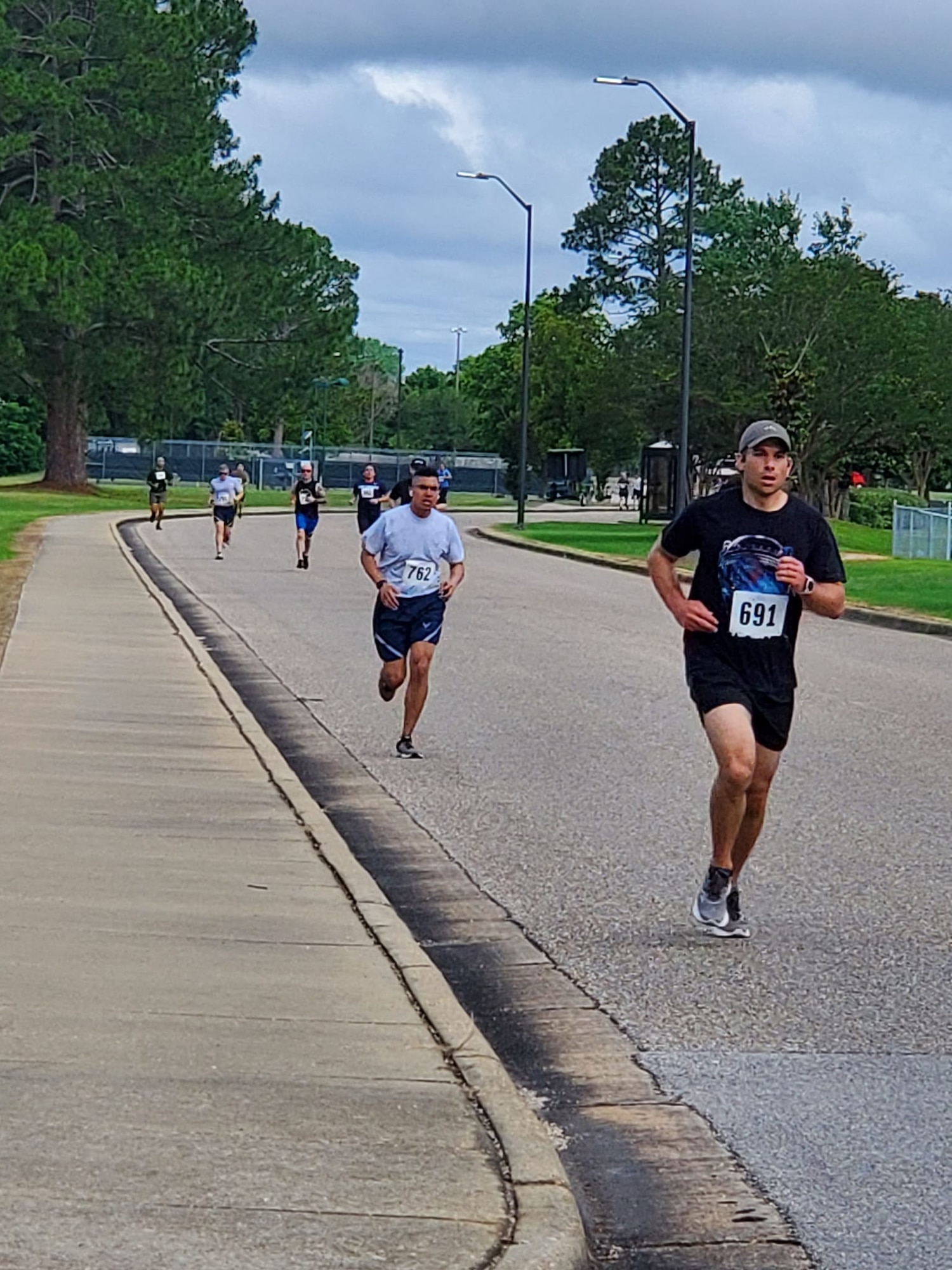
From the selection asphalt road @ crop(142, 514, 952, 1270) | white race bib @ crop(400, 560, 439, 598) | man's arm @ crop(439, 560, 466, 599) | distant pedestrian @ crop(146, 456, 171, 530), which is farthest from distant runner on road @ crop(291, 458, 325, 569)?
white race bib @ crop(400, 560, 439, 598)

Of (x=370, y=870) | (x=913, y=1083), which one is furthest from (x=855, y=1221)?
(x=370, y=870)

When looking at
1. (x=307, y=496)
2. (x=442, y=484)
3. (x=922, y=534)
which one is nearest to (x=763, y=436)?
(x=442, y=484)

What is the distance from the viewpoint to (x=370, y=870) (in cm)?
974

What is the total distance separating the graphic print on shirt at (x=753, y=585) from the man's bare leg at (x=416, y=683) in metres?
5.38

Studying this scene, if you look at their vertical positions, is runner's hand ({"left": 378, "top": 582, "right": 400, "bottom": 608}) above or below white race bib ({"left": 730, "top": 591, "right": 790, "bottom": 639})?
below

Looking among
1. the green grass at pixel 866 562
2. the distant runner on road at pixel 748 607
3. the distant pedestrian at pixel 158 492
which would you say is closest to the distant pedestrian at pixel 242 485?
the distant pedestrian at pixel 158 492

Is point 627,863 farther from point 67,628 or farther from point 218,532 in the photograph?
point 218,532

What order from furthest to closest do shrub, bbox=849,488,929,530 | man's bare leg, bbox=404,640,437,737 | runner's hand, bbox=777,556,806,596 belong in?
shrub, bbox=849,488,929,530
man's bare leg, bbox=404,640,437,737
runner's hand, bbox=777,556,806,596

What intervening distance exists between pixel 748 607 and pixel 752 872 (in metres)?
2.07

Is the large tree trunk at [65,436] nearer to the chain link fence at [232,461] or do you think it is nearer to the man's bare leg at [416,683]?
the chain link fence at [232,461]

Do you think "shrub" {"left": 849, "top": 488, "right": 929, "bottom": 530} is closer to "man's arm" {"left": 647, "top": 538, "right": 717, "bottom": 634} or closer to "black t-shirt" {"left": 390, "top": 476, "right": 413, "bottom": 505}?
"black t-shirt" {"left": 390, "top": 476, "right": 413, "bottom": 505}

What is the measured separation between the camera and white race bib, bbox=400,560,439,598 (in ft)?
43.9

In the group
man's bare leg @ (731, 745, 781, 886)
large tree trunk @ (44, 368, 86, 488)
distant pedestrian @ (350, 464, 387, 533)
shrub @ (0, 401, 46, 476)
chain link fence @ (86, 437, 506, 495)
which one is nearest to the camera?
man's bare leg @ (731, 745, 781, 886)

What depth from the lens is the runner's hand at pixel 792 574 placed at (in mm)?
7758
